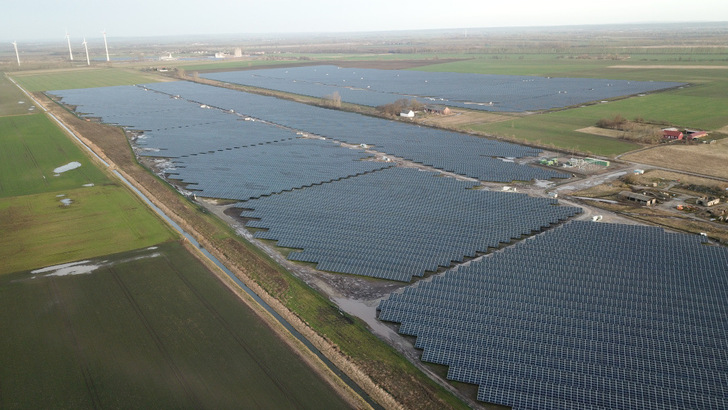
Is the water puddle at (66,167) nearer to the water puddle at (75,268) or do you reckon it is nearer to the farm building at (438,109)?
the water puddle at (75,268)

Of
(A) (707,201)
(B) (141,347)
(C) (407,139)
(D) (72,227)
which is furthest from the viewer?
(C) (407,139)

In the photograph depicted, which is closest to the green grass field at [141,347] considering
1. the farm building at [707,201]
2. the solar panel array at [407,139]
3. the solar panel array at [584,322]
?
the solar panel array at [584,322]

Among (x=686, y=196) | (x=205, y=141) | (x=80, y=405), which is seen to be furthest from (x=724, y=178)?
(x=205, y=141)

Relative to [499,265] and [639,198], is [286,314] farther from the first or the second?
[639,198]

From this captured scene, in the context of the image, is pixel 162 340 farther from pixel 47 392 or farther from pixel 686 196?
pixel 686 196

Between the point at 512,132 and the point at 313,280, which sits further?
the point at 512,132

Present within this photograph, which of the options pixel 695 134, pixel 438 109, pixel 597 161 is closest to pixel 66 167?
pixel 438 109
